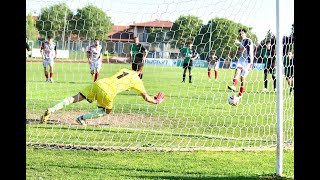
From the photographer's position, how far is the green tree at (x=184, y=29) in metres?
7.21

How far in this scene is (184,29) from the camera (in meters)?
7.41

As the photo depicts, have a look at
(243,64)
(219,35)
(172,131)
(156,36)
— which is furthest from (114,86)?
(243,64)

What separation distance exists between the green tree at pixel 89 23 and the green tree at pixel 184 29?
101 centimetres

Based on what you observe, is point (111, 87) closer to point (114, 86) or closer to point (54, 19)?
point (114, 86)

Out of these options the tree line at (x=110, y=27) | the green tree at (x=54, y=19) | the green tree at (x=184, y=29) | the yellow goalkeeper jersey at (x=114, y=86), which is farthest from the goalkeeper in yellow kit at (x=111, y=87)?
the green tree at (x=54, y=19)

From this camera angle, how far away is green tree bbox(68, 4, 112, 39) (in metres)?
7.19

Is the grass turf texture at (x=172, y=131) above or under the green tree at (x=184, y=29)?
under

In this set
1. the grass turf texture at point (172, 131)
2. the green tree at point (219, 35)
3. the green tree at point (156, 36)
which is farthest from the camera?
the green tree at point (219, 35)

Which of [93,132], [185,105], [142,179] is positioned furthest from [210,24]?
[185,105]

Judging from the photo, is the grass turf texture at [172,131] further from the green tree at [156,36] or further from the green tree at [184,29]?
the green tree at [184,29]

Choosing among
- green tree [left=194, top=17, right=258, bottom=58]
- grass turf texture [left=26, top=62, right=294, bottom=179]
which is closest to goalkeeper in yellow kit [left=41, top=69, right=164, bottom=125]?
grass turf texture [left=26, top=62, right=294, bottom=179]

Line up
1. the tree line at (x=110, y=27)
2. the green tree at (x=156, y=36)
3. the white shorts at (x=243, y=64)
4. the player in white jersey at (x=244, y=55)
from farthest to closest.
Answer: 1. the white shorts at (x=243, y=64)
2. the player in white jersey at (x=244, y=55)
3. the green tree at (x=156, y=36)
4. the tree line at (x=110, y=27)

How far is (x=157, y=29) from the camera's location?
7.18 metres

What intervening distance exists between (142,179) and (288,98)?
4931 millimetres
